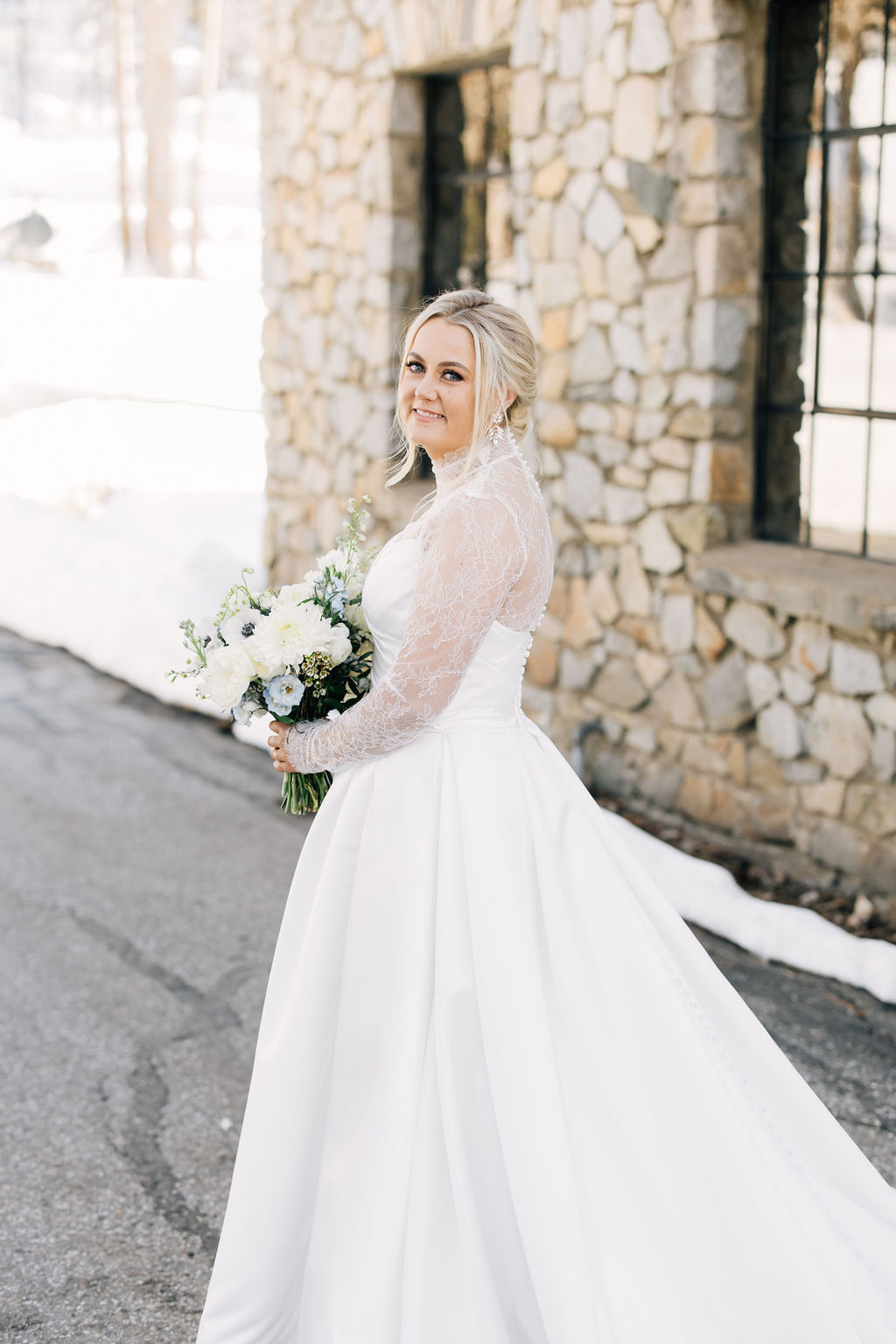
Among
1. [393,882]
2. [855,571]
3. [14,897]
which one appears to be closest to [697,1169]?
[393,882]

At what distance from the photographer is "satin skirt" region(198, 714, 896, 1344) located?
6.95 feet

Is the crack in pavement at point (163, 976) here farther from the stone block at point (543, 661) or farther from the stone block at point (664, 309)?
the stone block at point (664, 309)

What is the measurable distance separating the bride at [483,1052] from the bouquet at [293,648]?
7 cm

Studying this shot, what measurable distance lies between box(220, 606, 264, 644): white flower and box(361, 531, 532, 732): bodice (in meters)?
0.21

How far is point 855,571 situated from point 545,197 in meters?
2.07

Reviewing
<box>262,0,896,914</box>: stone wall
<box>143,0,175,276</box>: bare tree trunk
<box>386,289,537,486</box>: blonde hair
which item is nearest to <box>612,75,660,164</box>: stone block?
<box>262,0,896,914</box>: stone wall

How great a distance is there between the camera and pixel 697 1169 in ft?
7.18

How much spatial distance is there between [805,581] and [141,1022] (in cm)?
249

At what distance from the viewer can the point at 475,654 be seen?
2338 mm

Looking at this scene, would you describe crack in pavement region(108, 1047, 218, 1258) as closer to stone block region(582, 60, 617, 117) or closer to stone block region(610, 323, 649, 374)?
stone block region(610, 323, 649, 374)

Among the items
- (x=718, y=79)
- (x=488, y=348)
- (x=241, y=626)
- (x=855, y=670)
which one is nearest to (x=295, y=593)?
(x=241, y=626)

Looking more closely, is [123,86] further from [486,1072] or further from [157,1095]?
[486,1072]

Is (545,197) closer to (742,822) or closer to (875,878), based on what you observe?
(742,822)

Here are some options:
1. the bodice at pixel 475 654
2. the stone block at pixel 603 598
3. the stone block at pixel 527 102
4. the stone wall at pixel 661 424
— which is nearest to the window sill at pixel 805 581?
the stone wall at pixel 661 424
